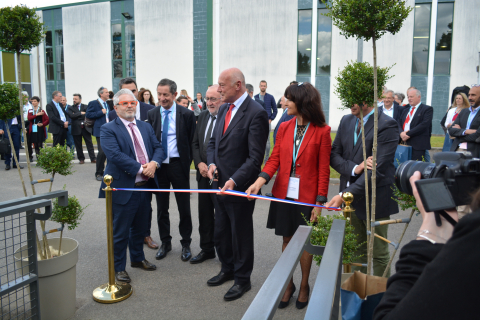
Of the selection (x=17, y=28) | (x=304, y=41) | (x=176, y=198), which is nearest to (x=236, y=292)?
(x=176, y=198)

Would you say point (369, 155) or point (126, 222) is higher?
point (369, 155)

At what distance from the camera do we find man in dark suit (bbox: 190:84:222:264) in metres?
4.71

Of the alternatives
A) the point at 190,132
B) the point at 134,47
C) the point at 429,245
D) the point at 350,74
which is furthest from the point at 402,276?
the point at 134,47

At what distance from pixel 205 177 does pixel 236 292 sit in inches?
59.5

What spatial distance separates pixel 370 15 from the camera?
2.84m

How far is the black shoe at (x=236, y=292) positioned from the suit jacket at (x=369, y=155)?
1.39 metres

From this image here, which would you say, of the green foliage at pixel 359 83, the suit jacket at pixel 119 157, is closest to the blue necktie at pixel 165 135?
the suit jacket at pixel 119 157

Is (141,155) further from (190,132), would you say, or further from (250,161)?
(250,161)

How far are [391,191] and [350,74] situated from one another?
124cm

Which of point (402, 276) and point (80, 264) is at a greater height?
point (402, 276)

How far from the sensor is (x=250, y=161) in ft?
12.3

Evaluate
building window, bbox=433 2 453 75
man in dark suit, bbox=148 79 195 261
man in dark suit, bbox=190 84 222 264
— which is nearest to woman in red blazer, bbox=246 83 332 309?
man in dark suit, bbox=190 84 222 264

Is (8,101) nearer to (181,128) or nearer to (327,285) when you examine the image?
(181,128)

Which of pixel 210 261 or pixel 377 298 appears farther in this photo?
pixel 210 261
